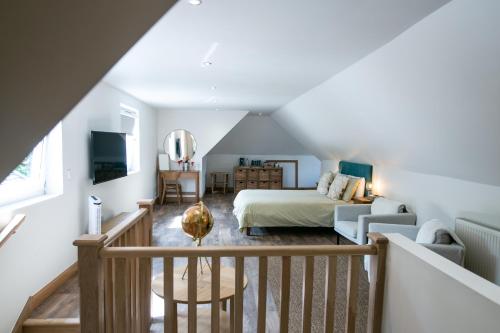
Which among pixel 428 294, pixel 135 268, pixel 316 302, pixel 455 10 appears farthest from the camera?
pixel 316 302

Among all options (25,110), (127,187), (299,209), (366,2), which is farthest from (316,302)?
(127,187)

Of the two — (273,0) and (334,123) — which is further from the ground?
(273,0)

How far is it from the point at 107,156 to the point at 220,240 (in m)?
1.93

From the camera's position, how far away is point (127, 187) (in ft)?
17.9

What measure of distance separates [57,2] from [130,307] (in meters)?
1.64

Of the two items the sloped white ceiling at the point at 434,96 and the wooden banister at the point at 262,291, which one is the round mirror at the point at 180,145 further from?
the wooden banister at the point at 262,291

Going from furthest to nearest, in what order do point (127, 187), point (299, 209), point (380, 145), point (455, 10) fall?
1. point (127, 187)
2. point (299, 209)
3. point (380, 145)
4. point (455, 10)

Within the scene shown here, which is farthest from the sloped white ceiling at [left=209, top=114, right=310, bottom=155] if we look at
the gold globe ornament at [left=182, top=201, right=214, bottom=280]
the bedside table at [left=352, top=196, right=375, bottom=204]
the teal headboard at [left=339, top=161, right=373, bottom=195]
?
the gold globe ornament at [left=182, top=201, right=214, bottom=280]

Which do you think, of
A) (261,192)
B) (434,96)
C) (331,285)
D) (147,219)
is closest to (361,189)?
(261,192)

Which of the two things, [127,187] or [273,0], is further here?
[127,187]

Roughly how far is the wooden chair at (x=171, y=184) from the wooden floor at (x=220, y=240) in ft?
0.90

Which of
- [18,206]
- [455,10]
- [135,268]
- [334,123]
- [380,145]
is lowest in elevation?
[135,268]

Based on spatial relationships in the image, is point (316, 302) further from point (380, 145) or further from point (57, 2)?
point (57, 2)

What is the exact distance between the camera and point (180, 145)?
7.77m
